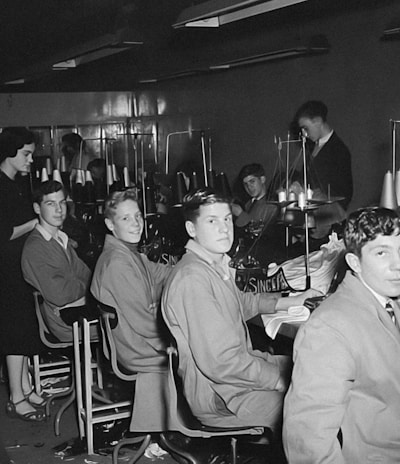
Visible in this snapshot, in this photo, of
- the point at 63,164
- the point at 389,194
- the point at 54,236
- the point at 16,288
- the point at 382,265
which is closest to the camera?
the point at 382,265

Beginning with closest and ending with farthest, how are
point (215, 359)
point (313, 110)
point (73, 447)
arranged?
point (215, 359)
point (73, 447)
point (313, 110)

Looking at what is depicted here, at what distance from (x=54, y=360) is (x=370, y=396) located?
10.7 feet

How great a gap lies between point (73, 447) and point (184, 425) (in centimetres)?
126

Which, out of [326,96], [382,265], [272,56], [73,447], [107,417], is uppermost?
[272,56]

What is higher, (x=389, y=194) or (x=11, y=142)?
(x=11, y=142)

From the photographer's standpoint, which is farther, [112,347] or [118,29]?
[118,29]

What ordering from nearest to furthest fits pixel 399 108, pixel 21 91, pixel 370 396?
pixel 370 396
pixel 399 108
pixel 21 91

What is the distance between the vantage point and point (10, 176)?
4164 millimetres

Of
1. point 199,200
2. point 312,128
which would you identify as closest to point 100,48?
point 312,128

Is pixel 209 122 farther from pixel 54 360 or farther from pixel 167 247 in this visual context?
pixel 54 360

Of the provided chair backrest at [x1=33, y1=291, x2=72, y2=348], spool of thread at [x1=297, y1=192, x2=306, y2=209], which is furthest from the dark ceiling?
spool of thread at [x1=297, y1=192, x2=306, y2=209]

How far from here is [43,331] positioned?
3865mm

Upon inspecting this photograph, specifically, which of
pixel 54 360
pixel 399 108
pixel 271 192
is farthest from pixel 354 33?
pixel 54 360

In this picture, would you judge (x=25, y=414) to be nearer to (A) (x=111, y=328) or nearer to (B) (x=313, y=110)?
(A) (x=111, y=328)
